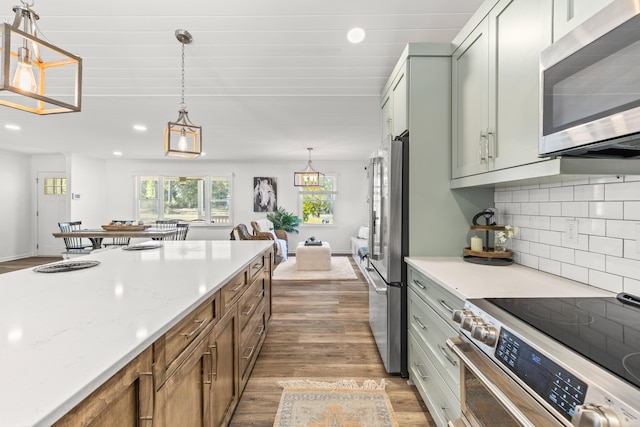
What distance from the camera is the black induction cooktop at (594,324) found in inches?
27.8

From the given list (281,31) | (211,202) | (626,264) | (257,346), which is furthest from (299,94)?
(211,202)

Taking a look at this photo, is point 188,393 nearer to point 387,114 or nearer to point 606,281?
point 606,281

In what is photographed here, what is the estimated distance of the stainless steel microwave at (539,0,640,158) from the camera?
758 millimetres

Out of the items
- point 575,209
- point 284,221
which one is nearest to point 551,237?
point 575,209

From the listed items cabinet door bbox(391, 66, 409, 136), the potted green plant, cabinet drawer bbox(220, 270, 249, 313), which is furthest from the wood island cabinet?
the potted green plant

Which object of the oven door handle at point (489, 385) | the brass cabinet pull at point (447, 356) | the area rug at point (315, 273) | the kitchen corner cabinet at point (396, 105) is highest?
the kitchen corner cabinet at point (396, 105)

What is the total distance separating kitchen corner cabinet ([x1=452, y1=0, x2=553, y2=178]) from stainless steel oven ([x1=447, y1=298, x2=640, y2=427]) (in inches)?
24.9


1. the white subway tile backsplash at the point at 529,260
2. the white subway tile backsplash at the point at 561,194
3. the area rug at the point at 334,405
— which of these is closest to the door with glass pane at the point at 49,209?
the area rug at the point at 334,405

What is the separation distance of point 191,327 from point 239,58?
2350mm

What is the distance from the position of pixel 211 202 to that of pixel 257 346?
20.3ft

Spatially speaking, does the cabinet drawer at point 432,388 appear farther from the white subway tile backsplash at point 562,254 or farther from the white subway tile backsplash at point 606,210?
the white subway tile backsplash at point 606,210

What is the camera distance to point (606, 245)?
131cm

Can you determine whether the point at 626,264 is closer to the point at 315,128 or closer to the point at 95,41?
the point at 95,41

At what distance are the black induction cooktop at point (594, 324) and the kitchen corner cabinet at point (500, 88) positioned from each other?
59cm
